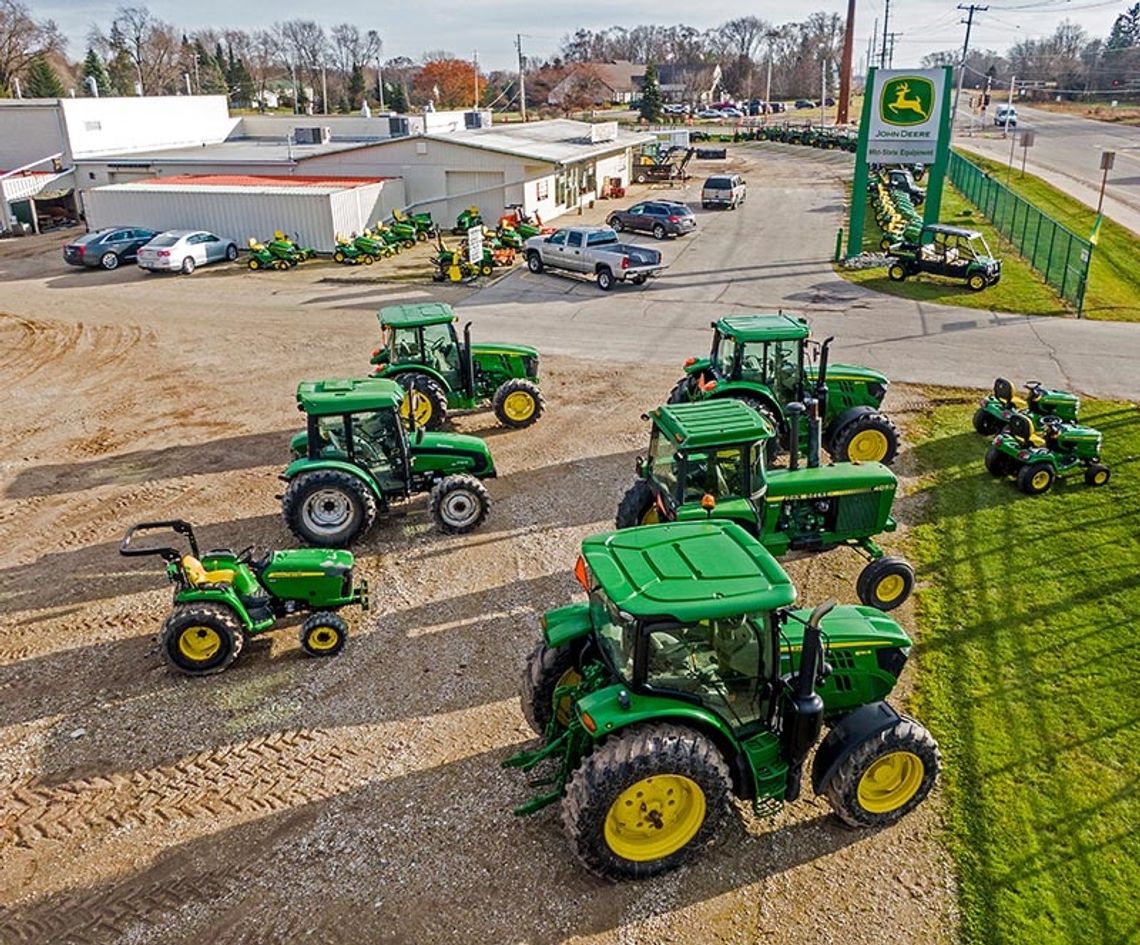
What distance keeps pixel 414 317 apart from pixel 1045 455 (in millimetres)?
10065

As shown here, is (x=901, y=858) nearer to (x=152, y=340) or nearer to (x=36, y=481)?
(x=36, y=481)

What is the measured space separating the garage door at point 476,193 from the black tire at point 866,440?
2475 centimetres

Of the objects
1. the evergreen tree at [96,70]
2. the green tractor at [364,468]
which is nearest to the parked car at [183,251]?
the green tractor at [364,468]

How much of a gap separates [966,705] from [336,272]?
82.5 ft

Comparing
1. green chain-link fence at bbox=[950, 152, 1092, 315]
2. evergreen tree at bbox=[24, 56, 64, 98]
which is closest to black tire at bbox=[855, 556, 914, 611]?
green chain-link fence at bbox=[950, 152, 1092, 315]

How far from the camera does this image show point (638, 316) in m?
23.5

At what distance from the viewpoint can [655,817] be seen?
6289 mm

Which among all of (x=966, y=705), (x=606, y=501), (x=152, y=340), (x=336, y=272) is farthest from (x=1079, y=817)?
(x=336, y=272)

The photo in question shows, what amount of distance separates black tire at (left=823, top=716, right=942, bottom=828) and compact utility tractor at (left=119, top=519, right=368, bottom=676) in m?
5.29

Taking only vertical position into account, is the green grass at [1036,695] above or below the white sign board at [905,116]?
below

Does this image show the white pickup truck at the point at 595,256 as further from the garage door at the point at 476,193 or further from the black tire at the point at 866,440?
the black tire at the point at 866,440

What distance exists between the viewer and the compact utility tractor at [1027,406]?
14086 millimetres

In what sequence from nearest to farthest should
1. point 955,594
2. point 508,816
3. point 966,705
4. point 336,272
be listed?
point 508,816
point 966,705
point 955,594
point 336,272

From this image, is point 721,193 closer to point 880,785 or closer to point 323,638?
point 323,638
